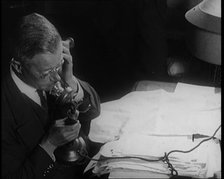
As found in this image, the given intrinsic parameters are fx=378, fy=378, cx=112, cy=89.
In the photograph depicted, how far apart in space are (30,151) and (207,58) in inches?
29.7

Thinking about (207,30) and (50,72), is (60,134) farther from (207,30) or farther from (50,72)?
(207,30)

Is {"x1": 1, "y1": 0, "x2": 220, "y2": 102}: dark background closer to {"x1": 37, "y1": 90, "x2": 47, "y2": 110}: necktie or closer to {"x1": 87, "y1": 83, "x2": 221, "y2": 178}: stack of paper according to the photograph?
{"x1": 87, "y1": 83, "x2": 221, "y2": 178}: stack of paper

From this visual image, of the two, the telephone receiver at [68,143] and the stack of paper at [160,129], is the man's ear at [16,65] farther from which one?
the stack of paper at [160,129]

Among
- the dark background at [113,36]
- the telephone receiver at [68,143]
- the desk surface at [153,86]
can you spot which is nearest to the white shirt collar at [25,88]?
the telephone receiver at [68,143]

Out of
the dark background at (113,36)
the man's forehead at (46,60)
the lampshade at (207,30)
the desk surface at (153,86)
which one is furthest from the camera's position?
the dark background at (113,36)

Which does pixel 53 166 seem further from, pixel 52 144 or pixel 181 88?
pixel 181 88

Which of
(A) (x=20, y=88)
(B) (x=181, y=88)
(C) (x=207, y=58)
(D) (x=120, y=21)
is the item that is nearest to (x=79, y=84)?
(A) (x=20, y=88)

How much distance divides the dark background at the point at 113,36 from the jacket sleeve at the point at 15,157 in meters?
1.11

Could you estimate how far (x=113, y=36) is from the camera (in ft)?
9.89

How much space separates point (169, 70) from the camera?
1894 millimetres

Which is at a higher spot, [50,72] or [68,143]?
[50,72]

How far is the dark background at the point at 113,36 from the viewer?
94.0 inches

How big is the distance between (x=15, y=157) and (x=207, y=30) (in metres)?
0.80

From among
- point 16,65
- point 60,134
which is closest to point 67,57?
point 16,65
